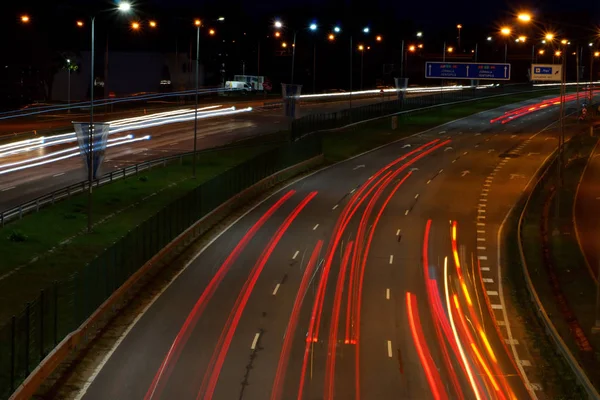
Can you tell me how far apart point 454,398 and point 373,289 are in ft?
35.3

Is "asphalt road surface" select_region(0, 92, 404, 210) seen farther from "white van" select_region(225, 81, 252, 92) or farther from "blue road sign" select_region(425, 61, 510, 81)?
"white van" select_region(225, 81, 252, 92)

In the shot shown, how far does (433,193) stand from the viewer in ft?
170

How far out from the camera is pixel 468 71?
89.8 meters

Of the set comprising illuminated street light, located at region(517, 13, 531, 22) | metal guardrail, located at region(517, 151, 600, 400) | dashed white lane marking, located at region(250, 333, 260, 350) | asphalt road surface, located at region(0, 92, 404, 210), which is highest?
illuminated street light, located at region(517, 13, 531, 22)

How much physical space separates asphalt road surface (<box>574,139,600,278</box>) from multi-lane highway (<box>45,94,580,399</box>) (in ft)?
13.0

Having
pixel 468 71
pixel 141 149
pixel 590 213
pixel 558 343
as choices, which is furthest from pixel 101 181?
pixel 468 71

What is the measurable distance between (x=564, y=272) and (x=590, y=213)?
15.4m

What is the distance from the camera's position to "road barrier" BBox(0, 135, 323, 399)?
59.8ft

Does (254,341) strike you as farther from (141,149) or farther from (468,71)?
(468,71)

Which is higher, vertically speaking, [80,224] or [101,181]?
[101,181]

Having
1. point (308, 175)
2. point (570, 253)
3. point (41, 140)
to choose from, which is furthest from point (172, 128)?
point (570, 253)

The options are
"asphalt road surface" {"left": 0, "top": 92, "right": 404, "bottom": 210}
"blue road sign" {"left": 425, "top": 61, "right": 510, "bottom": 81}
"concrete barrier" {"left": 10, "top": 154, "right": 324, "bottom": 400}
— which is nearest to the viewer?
"concrete barrier" {"left": 10, "top": 154, "right": 324, "bottom": 400}

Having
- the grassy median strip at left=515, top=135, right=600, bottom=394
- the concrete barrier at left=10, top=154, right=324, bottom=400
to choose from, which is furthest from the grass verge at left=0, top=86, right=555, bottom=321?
the grassy median strip at left=515, top=135, right=600, bottom=394

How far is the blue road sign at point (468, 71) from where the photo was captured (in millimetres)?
88812
